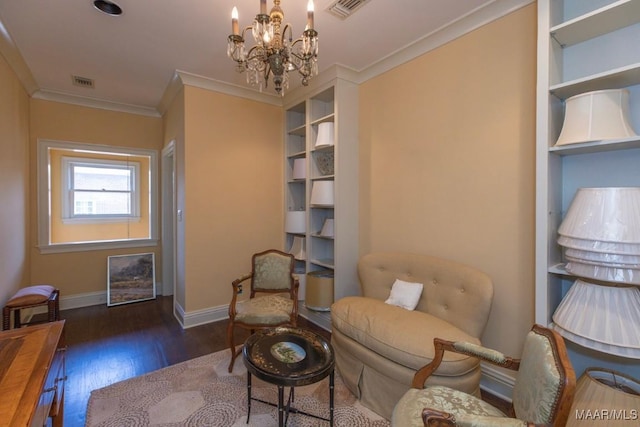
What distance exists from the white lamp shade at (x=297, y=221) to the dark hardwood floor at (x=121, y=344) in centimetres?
112

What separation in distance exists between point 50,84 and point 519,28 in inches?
192

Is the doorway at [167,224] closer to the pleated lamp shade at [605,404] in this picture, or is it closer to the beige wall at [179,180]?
the beige wall at [179,180]

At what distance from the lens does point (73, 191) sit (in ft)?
14.6

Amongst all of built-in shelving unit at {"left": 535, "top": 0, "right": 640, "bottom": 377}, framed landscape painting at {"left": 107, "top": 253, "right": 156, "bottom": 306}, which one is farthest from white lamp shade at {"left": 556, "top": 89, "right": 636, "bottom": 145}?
framed landscape painting at {"left": 107, "top": 253, "right": 156, "bottom": 306}

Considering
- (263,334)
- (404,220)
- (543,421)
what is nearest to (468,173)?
(404,220)

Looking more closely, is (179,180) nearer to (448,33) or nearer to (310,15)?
(310,15)

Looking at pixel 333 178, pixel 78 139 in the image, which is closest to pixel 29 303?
pixel 78 139

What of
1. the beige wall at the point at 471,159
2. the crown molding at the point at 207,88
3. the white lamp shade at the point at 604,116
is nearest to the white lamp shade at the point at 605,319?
the beige wall at the point at 471,159

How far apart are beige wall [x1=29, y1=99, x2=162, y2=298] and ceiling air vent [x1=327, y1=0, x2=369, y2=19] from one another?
11.4ft

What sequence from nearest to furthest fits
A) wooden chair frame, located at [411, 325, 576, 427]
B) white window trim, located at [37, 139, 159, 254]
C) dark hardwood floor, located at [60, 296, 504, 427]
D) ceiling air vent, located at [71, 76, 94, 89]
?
1. wooden chair frame, located at [411, 325, 576, 427]
2. dark hardwood floor, located at [60, 296, 504, 427]
3. ceiling air vent, located at [71, 76, 94, 89]
4. white window trim, located at [37, 139, 159, 254]

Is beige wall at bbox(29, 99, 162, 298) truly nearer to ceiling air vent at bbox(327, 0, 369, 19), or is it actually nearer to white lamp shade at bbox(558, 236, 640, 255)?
ceiling air vent at bbox(327, 0, 369, 19)

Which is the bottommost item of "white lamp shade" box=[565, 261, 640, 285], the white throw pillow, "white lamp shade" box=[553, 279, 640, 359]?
the white throw pillow

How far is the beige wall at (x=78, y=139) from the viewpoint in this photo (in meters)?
3.76

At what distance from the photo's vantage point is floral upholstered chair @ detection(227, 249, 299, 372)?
248cm
